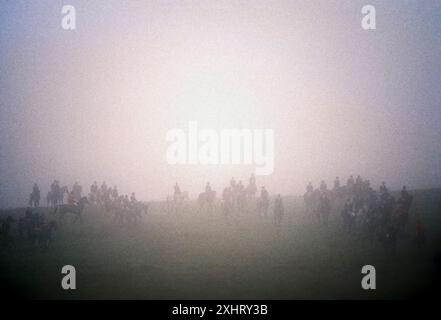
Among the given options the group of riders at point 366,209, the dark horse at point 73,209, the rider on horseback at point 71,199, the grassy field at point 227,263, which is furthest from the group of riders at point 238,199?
the rider on horseback at point 71,199

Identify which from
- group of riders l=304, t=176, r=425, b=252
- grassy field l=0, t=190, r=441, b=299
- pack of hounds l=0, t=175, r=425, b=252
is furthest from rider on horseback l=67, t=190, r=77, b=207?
group of riders l=304, t=176, r=425, b=252

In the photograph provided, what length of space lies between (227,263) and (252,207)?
116 inches

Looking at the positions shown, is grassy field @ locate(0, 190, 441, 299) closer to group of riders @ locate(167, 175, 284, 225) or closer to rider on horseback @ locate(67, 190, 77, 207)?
group of riders @ locate(167, 175, 284, 225)

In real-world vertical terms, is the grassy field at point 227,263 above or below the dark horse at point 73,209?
below

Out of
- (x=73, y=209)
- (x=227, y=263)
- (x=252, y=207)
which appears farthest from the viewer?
(x=73, y=209)

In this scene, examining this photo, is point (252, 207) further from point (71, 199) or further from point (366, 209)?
point (71, 199)

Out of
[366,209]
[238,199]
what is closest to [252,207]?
[238,199]

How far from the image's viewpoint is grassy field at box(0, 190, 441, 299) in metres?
11.7

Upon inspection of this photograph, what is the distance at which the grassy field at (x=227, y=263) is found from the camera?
459 inches

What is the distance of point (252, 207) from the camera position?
14.5 meters

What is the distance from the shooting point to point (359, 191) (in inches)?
555

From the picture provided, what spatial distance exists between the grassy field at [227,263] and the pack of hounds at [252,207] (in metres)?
0.51

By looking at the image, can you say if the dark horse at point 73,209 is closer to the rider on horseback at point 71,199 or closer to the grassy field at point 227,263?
the rider on horseback at point 71,199

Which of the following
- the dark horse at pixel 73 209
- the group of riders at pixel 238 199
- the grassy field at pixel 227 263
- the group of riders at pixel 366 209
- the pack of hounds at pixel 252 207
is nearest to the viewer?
the grassy field at pixel 227 263
